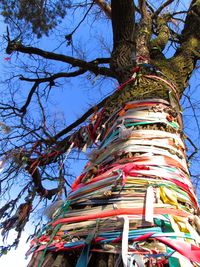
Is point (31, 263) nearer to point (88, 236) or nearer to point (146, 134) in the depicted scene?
point (88, 236)

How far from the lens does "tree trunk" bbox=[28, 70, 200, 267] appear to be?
1113 mm

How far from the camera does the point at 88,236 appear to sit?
119 cm

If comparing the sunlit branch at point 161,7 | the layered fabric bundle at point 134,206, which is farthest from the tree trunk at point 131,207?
the sunlit branch at point 161,7

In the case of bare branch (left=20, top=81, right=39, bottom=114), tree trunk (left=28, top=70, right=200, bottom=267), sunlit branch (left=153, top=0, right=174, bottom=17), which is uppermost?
sunlit branch (left=153, top=0, right=174, bottom=17)

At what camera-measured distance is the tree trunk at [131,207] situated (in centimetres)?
111

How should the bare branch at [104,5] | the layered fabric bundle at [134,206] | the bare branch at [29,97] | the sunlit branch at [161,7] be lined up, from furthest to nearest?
the bare branch at [104,5]
the sunlit branch at [161,7]
the bare branch at [29,97]
the layered fabric bundle at [134,206]

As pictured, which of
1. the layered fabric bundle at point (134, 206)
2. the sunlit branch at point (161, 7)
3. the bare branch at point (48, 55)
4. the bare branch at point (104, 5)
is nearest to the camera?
the layered fabric bundle at point (134, 206)

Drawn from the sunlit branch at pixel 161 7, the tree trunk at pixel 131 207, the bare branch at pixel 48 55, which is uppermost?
the sunlit branch at pixel 161 7

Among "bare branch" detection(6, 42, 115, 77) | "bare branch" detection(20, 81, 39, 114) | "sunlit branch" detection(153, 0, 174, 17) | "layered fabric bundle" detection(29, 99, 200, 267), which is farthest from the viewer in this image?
"sunlit branch" detection(153, 0, 174, 17)

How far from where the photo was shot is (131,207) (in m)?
1.28

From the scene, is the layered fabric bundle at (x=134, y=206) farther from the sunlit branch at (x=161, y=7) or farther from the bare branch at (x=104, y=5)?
the bare branch at (x=104, y=5)

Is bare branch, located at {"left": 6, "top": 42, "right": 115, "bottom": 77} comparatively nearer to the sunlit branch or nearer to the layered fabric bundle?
the sunlit branch

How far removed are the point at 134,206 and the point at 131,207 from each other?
1cm

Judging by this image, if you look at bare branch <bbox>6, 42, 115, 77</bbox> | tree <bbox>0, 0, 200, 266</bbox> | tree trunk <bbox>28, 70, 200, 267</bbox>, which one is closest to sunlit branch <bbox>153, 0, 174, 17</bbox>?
tree <bbox>0, 0, 200, 266</bbox>
